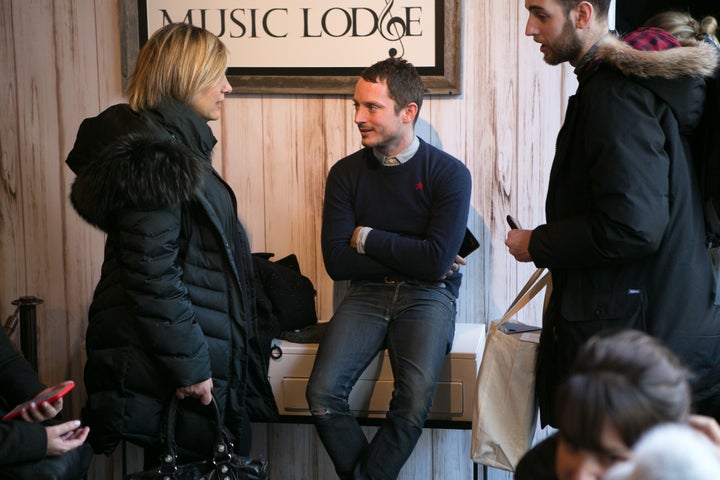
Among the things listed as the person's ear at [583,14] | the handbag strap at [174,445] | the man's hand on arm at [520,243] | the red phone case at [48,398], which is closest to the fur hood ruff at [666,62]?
the person's ear at [583,14]

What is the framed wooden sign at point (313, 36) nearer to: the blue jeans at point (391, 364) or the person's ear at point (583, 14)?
the blue jeans at point (391, 364)

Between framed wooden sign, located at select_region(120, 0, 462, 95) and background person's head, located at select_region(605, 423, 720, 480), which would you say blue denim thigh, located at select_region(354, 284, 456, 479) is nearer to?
framed wooden sign, located at select_region(120, 0, 462, 95)

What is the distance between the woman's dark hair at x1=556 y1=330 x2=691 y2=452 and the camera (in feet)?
3.64

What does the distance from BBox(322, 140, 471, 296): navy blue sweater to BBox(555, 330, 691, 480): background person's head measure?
66.4 inches

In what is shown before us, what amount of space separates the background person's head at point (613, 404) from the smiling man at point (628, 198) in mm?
987

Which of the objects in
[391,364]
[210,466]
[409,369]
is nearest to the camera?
[210,466]

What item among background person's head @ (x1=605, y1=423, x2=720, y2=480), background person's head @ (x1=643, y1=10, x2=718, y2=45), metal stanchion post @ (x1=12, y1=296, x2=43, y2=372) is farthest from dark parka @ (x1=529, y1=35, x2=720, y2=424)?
metal stanchion post @ (x1=12, y1=296, x2=43, y2=372)

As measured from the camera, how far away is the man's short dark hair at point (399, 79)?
2.96m

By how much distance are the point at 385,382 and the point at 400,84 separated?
100 cm

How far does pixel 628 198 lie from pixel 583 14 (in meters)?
0.51

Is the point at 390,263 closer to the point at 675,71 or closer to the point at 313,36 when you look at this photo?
the point at 313,36

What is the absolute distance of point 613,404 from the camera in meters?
1.11

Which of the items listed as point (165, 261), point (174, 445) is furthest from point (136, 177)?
point (174, 445)

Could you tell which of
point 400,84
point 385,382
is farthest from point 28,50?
point 385,382
